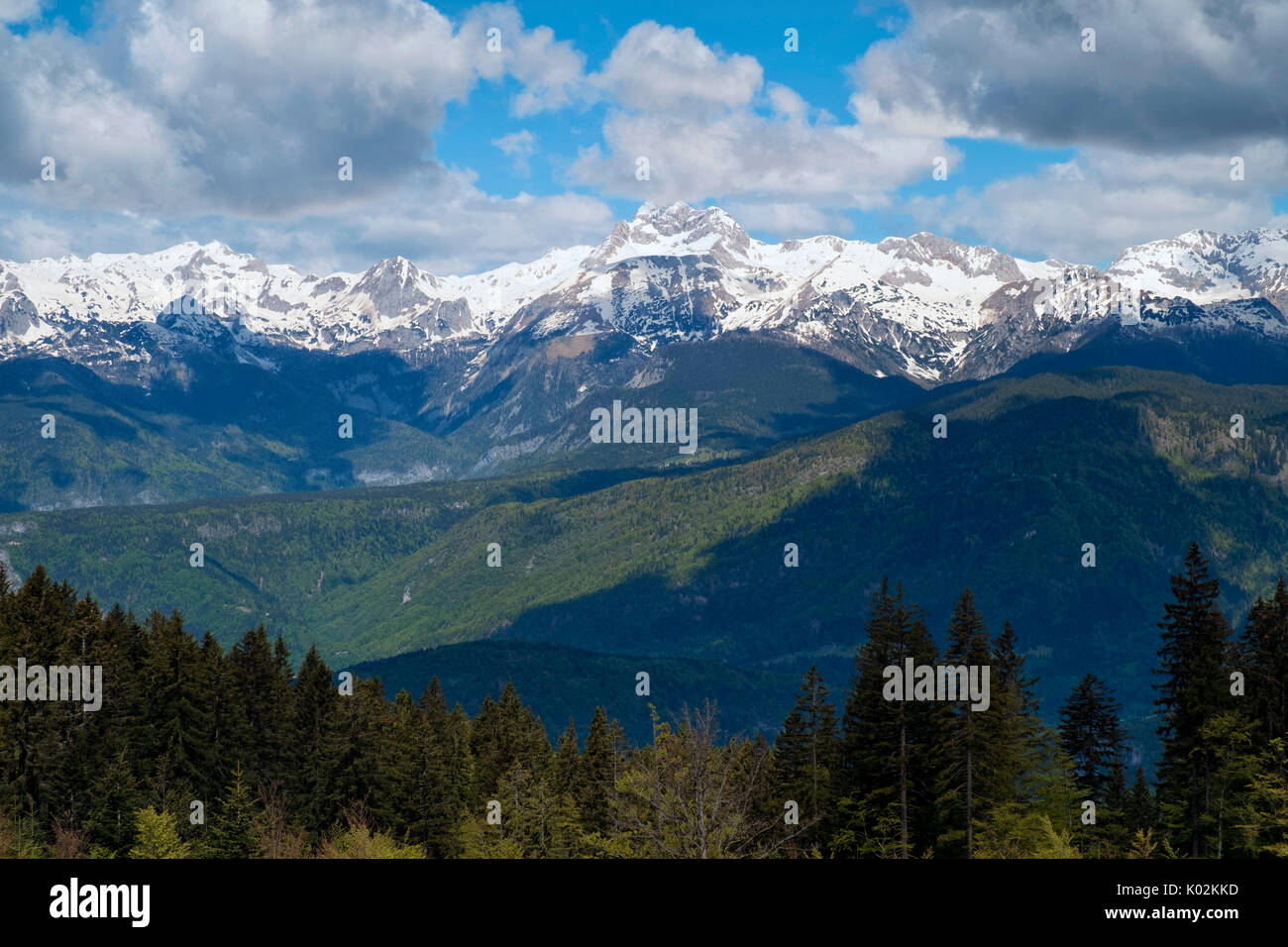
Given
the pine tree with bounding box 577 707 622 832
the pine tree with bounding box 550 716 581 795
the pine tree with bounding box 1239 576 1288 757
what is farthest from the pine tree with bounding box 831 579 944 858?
the pine tree with bounding box 550 716 581 795

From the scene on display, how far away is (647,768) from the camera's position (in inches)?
3039

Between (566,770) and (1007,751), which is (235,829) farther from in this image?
(1007,751)

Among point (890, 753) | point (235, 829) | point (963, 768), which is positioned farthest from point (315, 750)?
point (963, 768)

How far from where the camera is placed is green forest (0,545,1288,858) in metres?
79.3

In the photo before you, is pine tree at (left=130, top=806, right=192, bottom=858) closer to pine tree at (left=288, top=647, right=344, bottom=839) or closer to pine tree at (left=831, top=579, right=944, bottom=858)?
pine tree at (left=288, top=647, right=344, bottom=839)

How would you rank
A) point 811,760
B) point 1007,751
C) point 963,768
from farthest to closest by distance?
point 811,760 < point 1007,751 < point 963,768

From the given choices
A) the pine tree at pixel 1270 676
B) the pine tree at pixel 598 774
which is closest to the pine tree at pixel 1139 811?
the pine tree at pixel 1270 676

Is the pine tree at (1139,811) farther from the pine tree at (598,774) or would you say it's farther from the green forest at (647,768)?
the pine tree at (598,774)

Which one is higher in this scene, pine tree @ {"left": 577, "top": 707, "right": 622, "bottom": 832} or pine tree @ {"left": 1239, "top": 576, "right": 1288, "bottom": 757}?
pine tree @ {"left": 1239, "top": 576, "right": 1288, "bottom": 757}

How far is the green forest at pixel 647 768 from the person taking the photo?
79.3 meters
